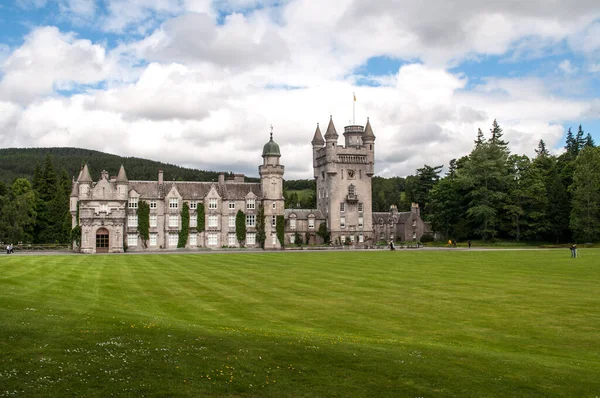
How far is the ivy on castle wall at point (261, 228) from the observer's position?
85.7 metres

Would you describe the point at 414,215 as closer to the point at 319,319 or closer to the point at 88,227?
the point at 88,227

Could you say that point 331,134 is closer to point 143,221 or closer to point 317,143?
point 317,143

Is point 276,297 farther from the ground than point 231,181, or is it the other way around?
point 231,181

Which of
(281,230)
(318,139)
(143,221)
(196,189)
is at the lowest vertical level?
(281,230)

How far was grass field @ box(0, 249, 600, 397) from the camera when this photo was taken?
38.1 ft

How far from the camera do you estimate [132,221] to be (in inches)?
3221

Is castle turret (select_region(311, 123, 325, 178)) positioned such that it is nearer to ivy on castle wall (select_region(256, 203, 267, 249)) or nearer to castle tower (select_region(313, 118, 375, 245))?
castle tower (select_region(313, 118, 375, 245))

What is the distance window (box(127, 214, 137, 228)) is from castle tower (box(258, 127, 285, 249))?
1843 centimetres

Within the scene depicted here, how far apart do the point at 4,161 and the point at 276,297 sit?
20043cm

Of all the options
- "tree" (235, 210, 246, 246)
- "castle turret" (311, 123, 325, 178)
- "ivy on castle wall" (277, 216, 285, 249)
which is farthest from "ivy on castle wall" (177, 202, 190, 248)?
"castle turret" (311, 123, 325, 178)

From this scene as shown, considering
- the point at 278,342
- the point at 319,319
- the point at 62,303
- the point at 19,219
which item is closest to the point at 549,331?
the point at 319,319

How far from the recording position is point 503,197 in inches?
3556

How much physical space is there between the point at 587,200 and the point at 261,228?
45369 millimetres

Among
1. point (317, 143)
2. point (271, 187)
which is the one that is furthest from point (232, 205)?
point (317, 143)
